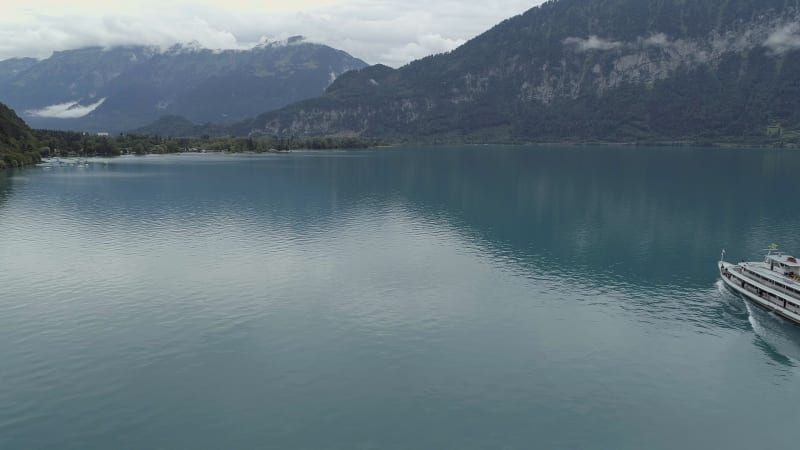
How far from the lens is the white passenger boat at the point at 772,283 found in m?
76.7

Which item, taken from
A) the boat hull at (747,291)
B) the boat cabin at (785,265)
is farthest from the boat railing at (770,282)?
the boat cabin at (785,265)

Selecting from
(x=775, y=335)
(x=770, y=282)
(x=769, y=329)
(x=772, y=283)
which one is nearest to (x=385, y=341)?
(x=775, y=335)

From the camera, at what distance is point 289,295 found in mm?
84375

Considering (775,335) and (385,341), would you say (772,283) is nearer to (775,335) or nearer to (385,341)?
(775,335)

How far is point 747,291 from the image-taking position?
84125 mm

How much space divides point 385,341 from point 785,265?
6150 cm

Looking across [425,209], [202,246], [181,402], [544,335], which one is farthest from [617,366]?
[425,209]

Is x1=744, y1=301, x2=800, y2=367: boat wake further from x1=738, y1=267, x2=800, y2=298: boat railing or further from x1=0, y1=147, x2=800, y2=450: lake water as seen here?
x1=738, y1=267, x2=800, y2=298: boat railing

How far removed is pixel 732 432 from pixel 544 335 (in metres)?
23.9

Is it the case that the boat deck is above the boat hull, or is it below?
above

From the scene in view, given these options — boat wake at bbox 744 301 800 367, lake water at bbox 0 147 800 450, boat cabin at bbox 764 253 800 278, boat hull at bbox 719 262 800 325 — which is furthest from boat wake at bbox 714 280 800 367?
boat cabin at bbox 764 253 800 278

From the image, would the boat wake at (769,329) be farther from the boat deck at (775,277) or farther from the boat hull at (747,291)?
the boat deck at (775,277)

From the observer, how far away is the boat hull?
250 ft

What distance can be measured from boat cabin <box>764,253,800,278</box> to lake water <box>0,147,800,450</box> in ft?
26.7
